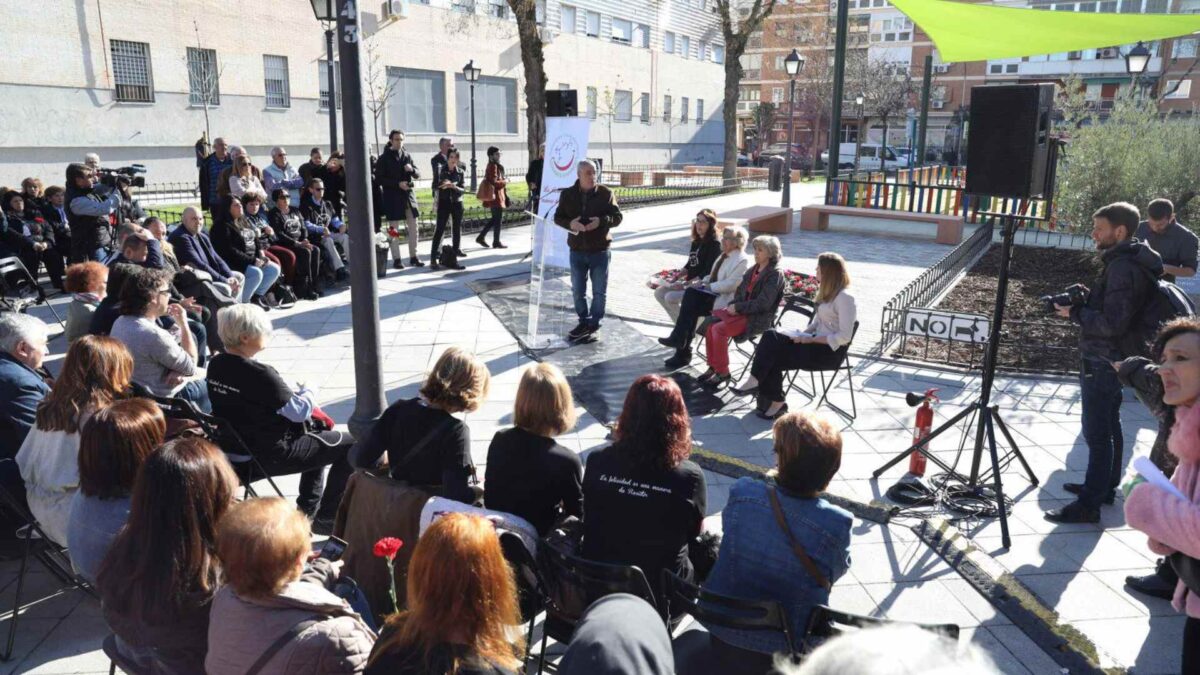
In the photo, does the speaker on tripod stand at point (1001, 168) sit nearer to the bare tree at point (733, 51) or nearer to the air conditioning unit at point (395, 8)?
the air conditioning unit at point (395, 8)

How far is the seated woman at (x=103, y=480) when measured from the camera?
311cm

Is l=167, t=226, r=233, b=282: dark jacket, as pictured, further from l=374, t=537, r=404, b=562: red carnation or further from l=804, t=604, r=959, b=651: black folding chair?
l=804, t=604, r=959, b=651: black folding chair

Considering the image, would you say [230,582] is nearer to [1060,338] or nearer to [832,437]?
[832,437]

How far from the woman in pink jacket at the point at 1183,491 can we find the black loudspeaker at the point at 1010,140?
1.91 m

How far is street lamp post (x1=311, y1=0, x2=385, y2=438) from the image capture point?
15.5 feet

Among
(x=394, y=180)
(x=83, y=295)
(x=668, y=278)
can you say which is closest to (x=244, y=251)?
(x=394, y=180)

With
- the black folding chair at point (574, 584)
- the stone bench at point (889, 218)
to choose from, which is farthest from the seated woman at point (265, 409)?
the stone bench at point (889, 218)

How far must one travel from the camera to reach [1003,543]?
459 cm

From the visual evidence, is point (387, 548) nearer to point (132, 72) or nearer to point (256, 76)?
point (132, 72)

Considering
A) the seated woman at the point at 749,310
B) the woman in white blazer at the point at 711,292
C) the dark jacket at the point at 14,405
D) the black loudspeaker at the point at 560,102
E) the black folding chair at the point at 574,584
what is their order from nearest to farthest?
the black folding chair at the point at 574,584 → the dark jacket at the point at 14,405 → the seated woman at the point at 749,310 → the woman in white blazer at the point at 711,292 → the black loudspeaker at the point at 560,102

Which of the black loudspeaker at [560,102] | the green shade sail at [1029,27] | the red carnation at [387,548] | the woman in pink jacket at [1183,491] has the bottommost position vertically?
the red carnation at [387,548]

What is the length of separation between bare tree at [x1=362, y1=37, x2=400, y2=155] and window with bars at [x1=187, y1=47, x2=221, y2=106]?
16.1ft

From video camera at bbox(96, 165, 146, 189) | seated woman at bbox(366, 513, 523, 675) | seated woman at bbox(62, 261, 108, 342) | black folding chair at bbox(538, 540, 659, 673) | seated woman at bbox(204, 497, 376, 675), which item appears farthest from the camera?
video camera at bbox(96, 165, 146, 189)

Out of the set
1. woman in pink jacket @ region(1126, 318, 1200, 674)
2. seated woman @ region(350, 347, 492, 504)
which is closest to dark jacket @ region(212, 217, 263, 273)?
seated woman @ region(350, 347, 492, 504)
